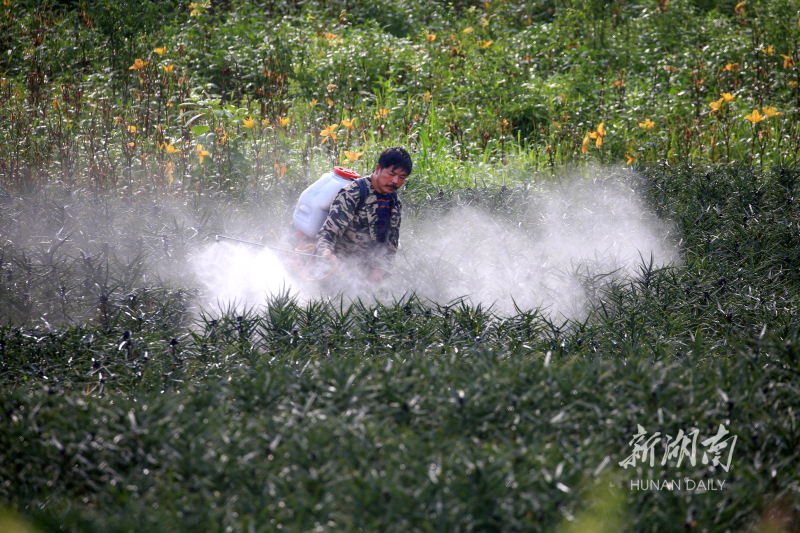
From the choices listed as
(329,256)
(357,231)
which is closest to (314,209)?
(357,231)

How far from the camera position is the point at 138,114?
22.6ft

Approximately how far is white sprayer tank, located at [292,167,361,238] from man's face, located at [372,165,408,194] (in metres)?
0.24

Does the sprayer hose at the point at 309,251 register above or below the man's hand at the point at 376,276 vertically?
above

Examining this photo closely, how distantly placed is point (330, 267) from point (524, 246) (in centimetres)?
157

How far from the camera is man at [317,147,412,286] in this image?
3.99 m

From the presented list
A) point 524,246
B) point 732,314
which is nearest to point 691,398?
point 732,314

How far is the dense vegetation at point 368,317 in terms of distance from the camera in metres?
1.86

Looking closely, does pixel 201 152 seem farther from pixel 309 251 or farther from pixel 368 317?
pixel 368 317

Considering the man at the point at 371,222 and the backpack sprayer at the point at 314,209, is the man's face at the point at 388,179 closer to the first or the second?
the man at the point at 371,222

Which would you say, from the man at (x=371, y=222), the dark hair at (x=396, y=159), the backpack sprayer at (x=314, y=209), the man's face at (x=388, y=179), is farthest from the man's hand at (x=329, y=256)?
the dark hair at (x=396, y=159)

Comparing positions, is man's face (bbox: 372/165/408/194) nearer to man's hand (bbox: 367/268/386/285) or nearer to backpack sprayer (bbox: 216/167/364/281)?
backpack sprayer (bbox: 216/167/364/281)

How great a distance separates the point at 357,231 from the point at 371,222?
118 millimetres

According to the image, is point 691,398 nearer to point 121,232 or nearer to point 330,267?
point 330,267

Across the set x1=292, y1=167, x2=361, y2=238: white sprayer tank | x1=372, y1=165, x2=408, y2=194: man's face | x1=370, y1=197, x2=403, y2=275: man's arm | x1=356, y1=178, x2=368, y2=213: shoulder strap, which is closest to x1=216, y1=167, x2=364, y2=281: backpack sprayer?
x1=292, y1=167, x2=361, y2=238: white sprayer tank
